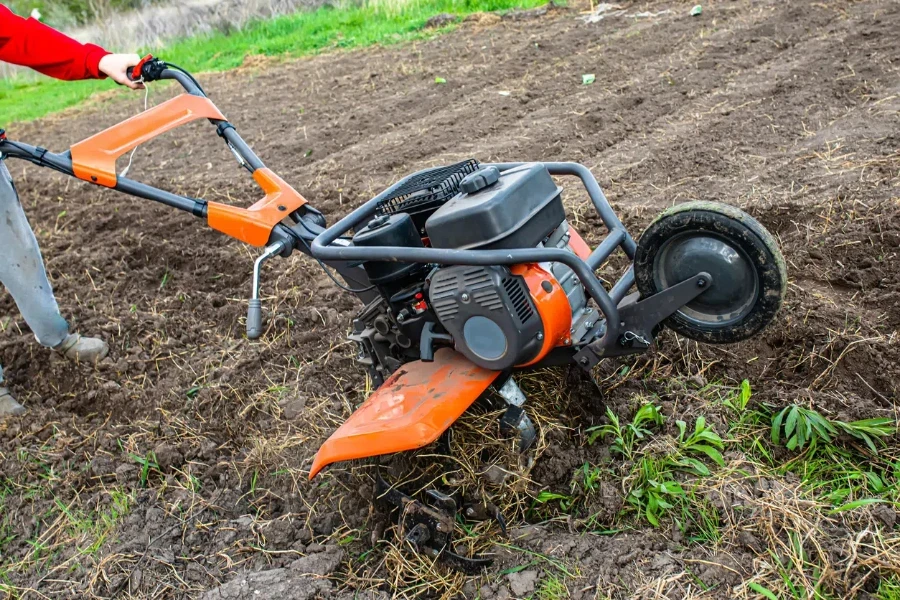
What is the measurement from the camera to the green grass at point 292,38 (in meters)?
12.1

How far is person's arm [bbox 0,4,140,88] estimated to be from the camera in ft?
11.2

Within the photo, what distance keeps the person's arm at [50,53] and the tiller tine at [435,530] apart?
2.30 metres

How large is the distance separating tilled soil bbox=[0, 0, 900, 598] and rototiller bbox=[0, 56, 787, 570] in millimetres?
471

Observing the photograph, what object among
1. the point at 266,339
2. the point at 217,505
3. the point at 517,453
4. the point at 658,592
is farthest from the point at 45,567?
the point at 658,592

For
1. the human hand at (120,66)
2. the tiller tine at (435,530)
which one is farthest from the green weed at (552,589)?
the human hand at (120,66)

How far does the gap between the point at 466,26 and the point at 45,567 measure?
9.75 m

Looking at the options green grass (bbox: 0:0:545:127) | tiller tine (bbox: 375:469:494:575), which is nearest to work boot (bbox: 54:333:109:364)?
tiller tine (bbox: 375:469:494:575)

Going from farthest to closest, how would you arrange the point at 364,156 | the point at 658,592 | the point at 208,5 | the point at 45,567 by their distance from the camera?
the point at 208,5 → the point at 364,156 → the point at 45,567 → the point at 658,592

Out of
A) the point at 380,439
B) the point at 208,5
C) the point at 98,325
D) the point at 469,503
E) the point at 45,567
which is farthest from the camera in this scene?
the point at 208,5

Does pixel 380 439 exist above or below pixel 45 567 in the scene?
above

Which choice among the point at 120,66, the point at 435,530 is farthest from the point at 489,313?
the point at 120,66

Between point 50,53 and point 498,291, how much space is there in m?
2.50

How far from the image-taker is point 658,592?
92.5 inches

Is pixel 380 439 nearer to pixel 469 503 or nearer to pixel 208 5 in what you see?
pixel 469 503
